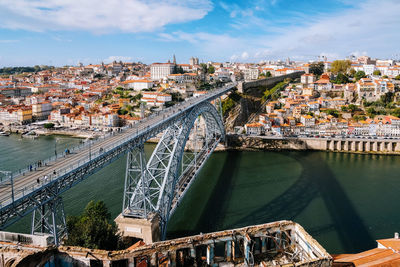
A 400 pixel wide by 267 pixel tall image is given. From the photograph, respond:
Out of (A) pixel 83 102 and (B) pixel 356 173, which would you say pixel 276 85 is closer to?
(B) pixel 356 173

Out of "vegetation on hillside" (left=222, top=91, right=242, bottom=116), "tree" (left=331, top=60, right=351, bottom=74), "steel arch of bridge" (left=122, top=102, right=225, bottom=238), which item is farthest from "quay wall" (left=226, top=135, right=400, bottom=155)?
"tree" (left=331, top=60, right=351, bottom=74)

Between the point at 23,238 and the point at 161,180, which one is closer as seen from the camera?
the point at 23,238

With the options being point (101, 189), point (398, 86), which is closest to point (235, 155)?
point (101, 189)

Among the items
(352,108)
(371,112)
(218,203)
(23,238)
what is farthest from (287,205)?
(371,112)

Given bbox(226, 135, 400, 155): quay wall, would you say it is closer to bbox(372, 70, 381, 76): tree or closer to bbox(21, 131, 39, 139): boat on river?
bbox(21, 131, 39, 139): boat on river

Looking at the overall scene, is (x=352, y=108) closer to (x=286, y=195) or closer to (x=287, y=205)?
(x=286, y=195)
